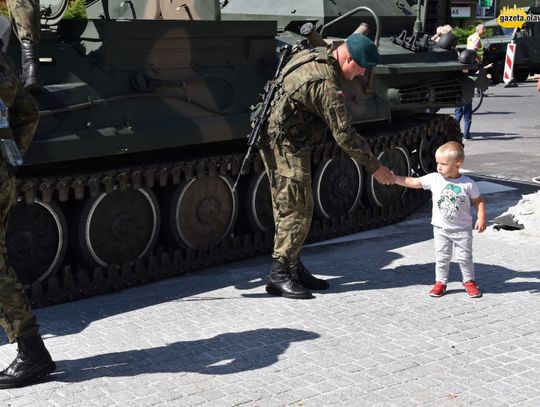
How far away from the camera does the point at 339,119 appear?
689 cm

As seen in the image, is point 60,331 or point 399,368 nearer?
point 399,368

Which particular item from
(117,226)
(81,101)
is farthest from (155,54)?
(117,226)

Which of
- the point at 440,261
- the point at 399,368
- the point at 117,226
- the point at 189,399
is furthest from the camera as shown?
the point at 117,226

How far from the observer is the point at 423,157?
11188 millimetres

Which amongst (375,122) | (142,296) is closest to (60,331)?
(142,296)

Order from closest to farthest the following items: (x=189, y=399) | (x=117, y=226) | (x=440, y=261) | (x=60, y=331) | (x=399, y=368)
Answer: (x=189, y=399) < (x=399, y=368) < (x=60, y=331) < (x=440, y=261) < (x=117, y=226)

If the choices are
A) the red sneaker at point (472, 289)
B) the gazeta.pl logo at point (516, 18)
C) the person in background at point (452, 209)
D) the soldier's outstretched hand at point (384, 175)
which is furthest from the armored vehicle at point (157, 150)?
the gazeta.pl logo at point (516, 18)

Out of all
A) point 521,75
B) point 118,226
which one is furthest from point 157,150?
point 521,75

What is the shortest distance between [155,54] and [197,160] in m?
1.00

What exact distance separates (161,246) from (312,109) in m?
2.08

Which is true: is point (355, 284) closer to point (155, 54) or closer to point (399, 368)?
point (399, 368)

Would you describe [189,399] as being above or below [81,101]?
below

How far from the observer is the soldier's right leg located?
24.1 ft

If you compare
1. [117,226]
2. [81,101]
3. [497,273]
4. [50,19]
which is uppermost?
[50,19]
